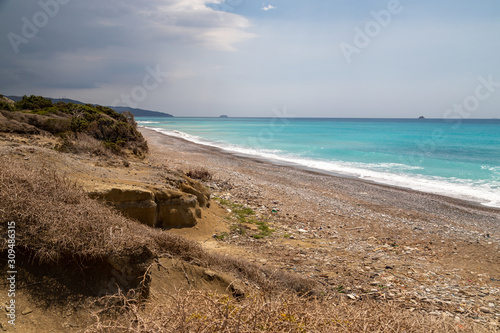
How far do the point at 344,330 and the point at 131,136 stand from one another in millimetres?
13545

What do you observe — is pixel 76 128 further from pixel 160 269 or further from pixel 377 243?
pixel 377 243

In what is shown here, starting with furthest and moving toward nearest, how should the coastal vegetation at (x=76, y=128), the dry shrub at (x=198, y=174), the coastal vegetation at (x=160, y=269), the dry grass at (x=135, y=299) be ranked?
the dry shrub at (x=198, y=174)
the coastal vegetation at (x=76, y=128)
the coastal vegetation at (x=160, y=269)
the dry grass at (x=135, y=299)

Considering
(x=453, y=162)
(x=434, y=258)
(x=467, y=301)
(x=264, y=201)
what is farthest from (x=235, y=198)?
(x=453, y=162)

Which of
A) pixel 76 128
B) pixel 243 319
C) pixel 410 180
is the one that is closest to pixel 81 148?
pixel 76 128

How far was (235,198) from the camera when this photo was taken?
43.1 ft

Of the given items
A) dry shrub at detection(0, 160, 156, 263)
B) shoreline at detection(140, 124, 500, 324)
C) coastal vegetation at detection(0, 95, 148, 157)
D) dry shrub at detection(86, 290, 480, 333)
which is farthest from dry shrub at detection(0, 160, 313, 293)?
coastal vegetation at detection(0, 95, 148, 157)

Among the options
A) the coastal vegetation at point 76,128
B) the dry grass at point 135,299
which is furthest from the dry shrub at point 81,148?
the dry grass at point 135,299

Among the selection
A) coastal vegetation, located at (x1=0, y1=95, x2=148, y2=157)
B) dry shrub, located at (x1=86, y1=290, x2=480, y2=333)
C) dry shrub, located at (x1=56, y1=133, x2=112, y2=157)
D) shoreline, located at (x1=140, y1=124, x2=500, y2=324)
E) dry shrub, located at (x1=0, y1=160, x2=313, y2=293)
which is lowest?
shoreline, located at (x1=140, y1=124, x2=500, y2=324)

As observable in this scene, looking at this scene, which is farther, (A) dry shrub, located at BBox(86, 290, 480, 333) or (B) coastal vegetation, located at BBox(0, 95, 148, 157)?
(B) coastal vegetation, located at BBox(0, 95, 148, 157)

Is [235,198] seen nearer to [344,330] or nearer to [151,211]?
[151,211]

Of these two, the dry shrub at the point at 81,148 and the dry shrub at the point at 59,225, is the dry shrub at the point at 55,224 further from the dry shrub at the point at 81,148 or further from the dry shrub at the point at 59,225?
the dry shrub at the point at 81,148

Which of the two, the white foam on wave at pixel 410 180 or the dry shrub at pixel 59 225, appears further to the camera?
the white foam on wave at pixel 410 180

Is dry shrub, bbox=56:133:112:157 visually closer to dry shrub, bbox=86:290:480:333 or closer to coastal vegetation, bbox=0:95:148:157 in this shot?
coastal vegetation, bbox=0:95:148:157

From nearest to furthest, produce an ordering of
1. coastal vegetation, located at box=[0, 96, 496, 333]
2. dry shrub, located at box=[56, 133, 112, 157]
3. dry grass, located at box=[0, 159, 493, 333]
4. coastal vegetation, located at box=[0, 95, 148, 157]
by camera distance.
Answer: dry grass, located at box=[0, 159, 493, 333] < coastal vegetation, located at box=[0, 96, 496, 333] < dry shrub, located at box=[56, 133, 112, 157] < coastal vegetation, located at box=[0, 95, 148, 157]
